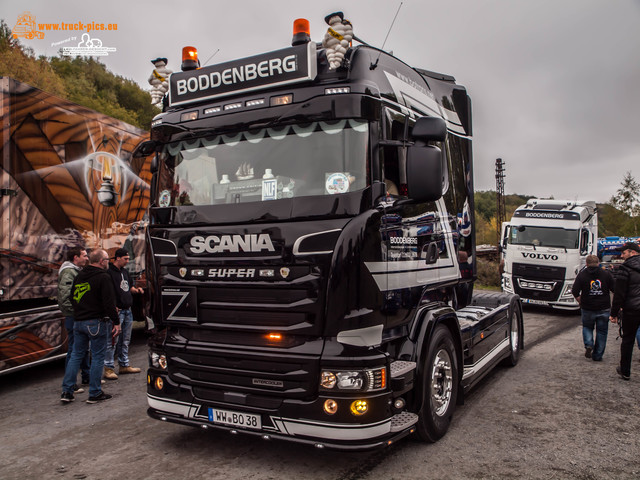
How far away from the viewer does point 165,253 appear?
4445mm

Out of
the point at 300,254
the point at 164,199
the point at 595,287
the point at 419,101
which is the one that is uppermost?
the point at 419,101

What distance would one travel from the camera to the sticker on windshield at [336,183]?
386 centimetres

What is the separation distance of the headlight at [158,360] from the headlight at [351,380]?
152cm

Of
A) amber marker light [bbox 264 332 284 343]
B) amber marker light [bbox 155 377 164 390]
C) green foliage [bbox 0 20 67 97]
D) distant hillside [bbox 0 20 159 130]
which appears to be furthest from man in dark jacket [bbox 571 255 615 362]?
green foliage [bbox 0 20 67 97]

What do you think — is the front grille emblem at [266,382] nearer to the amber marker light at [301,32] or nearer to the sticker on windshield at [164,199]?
the sticker on windshield at [164,199]

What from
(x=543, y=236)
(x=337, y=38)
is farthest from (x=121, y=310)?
(x=543, y=236)

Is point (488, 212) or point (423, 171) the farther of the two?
point (488, 212)

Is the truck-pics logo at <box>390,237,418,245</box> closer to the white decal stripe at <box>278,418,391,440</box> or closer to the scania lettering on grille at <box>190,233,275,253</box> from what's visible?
the scania lettering on grille at <box>190,233,275,253</box>

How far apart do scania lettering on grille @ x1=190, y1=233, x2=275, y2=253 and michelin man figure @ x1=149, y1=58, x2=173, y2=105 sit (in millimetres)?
1707

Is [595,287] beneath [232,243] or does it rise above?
beneath

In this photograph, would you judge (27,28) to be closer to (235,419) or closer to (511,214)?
(235,419)

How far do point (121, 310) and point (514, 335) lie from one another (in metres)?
6.03

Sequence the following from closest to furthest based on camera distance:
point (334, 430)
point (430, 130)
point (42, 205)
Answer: point (334, 430) < point (430, 130) < point (42, 205)

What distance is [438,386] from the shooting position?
15.5 ft
